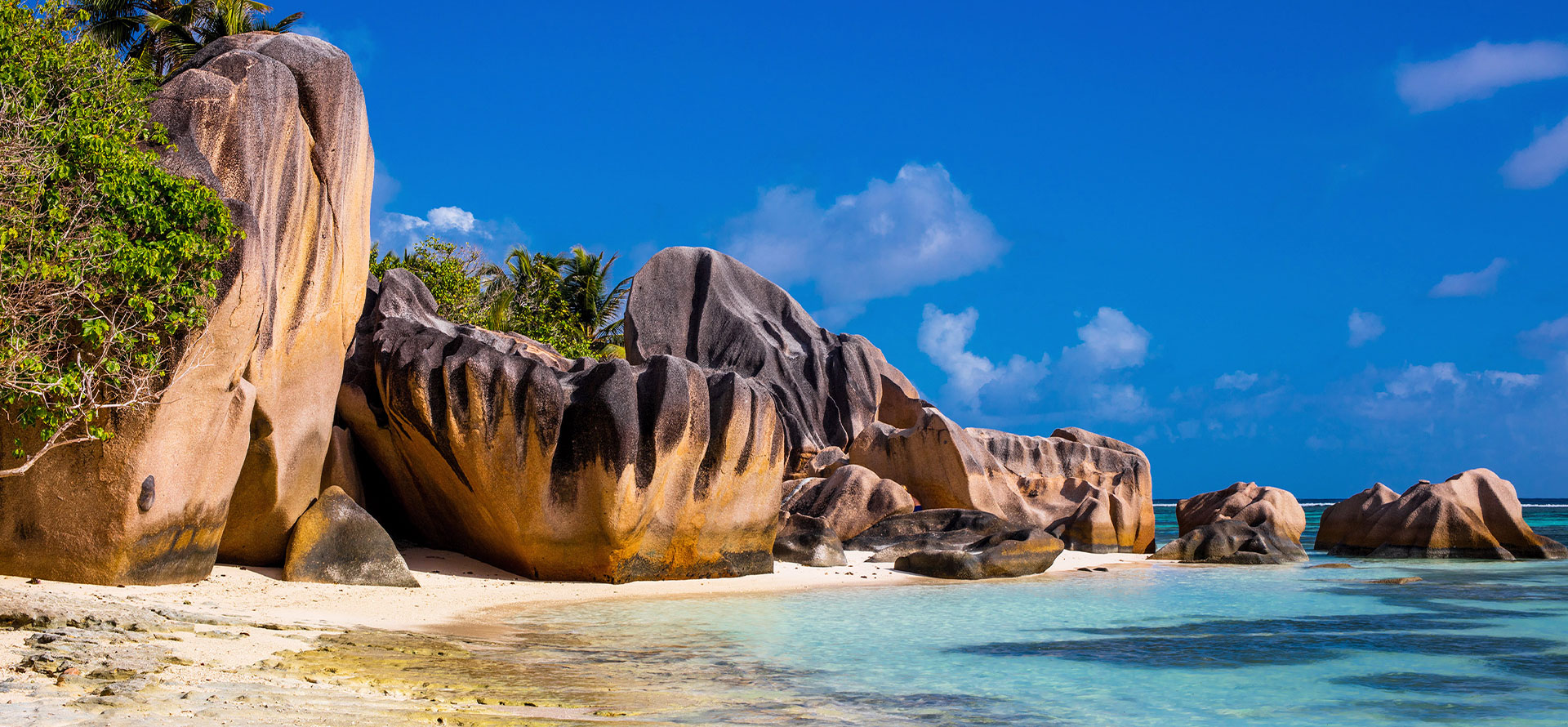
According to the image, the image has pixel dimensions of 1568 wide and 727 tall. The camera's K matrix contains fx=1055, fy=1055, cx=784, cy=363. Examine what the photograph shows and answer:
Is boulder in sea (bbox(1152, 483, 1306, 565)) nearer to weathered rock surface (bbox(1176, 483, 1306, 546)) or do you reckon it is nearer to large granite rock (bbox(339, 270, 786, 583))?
weathered rock surface (bbox(1176, 483, 1306, 546))

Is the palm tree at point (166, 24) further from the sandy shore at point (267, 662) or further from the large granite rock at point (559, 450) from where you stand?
the sandy shore at point (267, 662)

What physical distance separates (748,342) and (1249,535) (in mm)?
14465

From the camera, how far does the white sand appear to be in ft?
30.0

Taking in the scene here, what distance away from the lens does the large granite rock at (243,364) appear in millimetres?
9422

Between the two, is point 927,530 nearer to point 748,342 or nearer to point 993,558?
point 993,558

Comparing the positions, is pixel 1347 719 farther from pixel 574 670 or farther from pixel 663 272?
pixel 663 272

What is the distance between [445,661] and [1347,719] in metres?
6.17

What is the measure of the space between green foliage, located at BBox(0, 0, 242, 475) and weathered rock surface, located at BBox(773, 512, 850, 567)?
411 inches

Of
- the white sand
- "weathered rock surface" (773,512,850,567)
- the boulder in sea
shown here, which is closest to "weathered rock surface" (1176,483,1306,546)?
the boulder in sea

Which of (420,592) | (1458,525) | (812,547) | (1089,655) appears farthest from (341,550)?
(1458,525)

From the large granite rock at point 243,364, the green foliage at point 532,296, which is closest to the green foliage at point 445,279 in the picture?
the green foliage at point 532,296

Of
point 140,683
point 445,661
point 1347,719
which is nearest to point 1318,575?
point 1347,719

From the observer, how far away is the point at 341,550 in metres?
12.2

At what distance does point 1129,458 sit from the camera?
100ft
